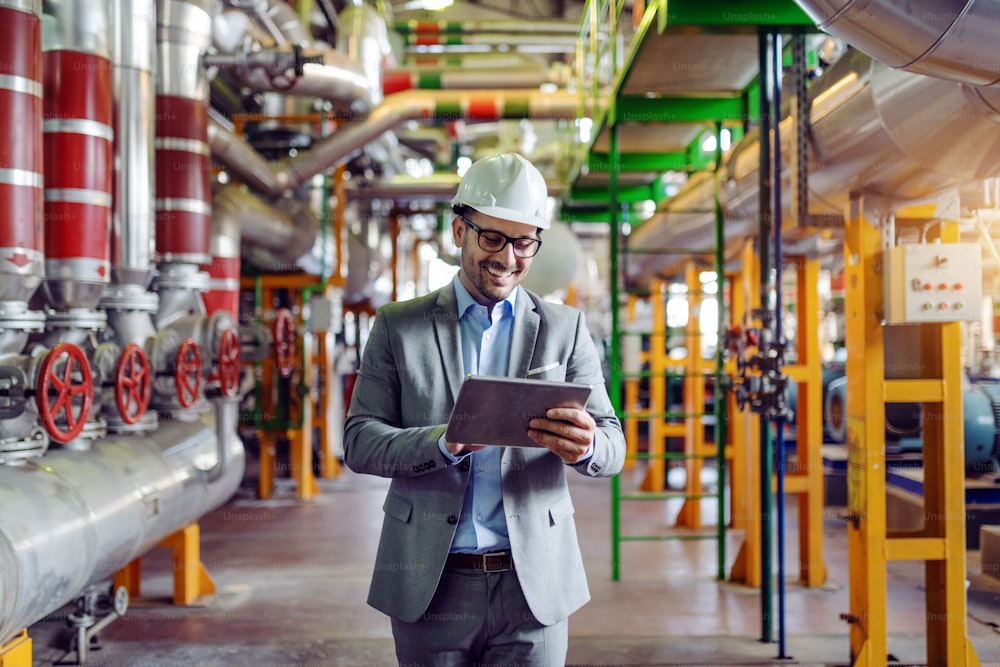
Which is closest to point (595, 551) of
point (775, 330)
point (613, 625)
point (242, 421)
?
point (613, 625)

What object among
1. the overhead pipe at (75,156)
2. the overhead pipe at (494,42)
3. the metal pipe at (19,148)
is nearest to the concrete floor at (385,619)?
the overhead pipe at (75,156)

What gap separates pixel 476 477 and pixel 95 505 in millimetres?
2164

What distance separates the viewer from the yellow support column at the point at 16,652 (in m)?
2.68

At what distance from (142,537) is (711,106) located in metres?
3.91

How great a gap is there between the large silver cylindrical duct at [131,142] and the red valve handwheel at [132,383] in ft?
1.84

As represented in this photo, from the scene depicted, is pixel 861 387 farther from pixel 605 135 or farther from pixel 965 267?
pixel 605 135

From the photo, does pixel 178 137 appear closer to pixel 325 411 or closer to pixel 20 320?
pixel 20 320

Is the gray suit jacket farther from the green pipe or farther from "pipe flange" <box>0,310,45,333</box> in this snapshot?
the green pipe

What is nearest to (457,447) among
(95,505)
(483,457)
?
(483,457)

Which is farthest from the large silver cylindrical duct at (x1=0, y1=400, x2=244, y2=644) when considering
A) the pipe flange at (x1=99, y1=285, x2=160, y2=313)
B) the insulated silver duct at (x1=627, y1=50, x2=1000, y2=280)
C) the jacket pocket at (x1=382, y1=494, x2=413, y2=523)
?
the insulated silver duct at (x1=627, y1=50, x2=1000, y2=280)

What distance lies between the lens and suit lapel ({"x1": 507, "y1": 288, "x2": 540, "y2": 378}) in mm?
1772

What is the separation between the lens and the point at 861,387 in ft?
11.1

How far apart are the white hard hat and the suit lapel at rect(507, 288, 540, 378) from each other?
0.20m

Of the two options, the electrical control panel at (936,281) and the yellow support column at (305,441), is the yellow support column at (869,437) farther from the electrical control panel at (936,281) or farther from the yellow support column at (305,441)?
the yellow support column at (305,441)
